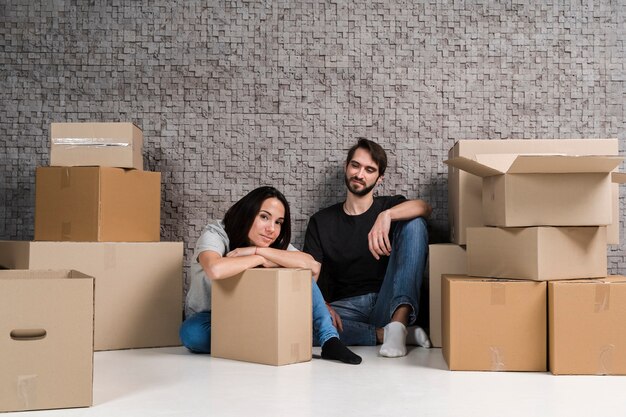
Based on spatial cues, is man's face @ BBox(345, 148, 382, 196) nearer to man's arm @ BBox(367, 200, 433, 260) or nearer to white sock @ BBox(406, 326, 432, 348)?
man's arm @ BBox(367, 200, 433, 260)

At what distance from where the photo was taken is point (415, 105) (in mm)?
3441

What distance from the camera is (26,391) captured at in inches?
71.0

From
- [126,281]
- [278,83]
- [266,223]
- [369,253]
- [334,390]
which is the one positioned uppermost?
[278,83]

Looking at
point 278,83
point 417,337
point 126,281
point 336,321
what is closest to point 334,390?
point 336,321

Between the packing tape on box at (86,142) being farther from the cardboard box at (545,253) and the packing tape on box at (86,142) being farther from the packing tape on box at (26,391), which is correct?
the cardboard box at (545,253)

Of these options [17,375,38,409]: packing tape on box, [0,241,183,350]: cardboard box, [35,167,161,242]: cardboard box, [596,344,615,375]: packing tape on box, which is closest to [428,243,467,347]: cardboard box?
[596,344,615,375]: packing tape on box

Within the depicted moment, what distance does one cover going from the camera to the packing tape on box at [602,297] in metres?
2.35

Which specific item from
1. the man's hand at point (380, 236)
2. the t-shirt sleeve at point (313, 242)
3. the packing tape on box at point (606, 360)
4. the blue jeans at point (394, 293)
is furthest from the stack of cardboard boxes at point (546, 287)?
the t-shirt sleeve at point (313, 242)

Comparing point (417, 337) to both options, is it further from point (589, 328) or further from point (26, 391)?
point (26, 391)

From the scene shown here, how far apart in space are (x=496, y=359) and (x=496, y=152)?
0.97 meters

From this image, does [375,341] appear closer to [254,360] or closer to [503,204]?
[254,360]

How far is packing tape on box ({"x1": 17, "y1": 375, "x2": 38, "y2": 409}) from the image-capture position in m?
1.80

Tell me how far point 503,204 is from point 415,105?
111 centimetres

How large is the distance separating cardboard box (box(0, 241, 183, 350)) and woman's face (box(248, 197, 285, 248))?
Answer: 385 mm
